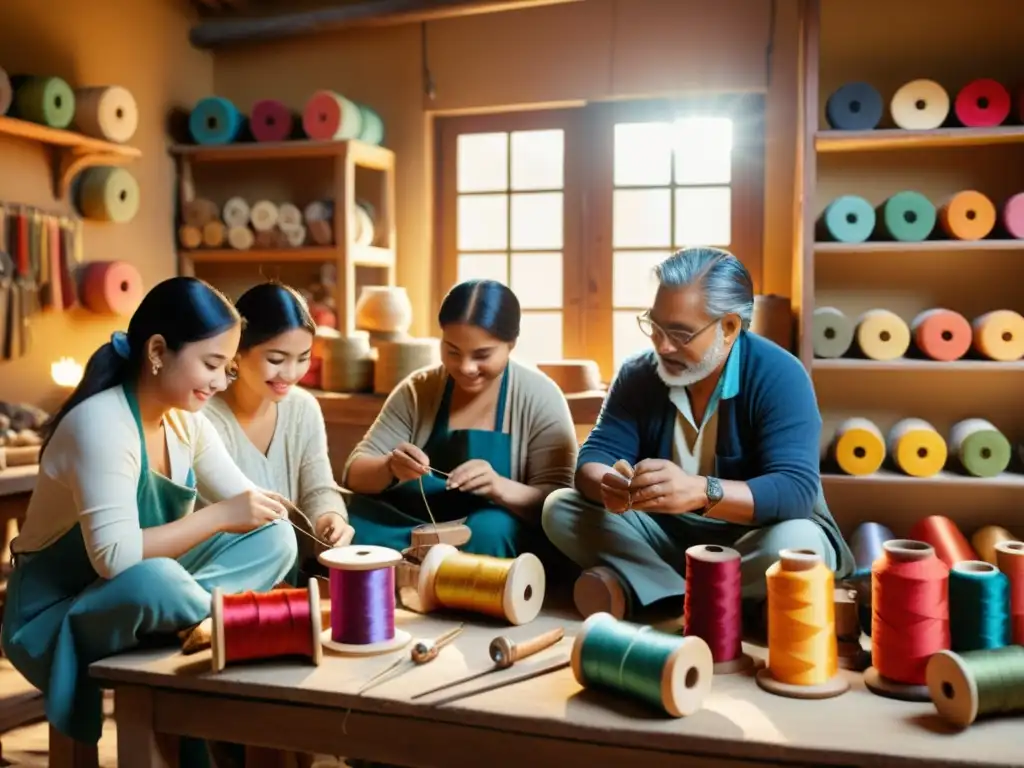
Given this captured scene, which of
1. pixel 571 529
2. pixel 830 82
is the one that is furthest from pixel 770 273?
pixel 571 529

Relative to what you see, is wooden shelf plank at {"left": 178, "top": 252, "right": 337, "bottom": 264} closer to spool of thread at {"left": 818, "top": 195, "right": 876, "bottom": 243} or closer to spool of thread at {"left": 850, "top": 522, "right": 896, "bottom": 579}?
spool of thread at {"left": 818, "top": 195, "right": 876, "bottom": 243}

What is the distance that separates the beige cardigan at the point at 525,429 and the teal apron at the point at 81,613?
94 cm

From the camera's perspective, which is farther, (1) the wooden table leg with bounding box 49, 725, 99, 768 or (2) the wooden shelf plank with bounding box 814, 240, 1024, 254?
(2) the wooden shelf plank with bounding box 814, 240, 1024, 254

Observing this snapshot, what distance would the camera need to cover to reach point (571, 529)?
271 centimetres

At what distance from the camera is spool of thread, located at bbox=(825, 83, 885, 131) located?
433 centimetres

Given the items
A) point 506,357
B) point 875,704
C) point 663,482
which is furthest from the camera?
point 506,357

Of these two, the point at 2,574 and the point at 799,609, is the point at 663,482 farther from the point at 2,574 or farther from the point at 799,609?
the point at 2,574

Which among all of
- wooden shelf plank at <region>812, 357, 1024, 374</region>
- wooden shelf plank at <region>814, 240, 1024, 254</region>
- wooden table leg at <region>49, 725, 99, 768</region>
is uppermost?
wooden shelf plank at <region>814, 240, 1024, 254</region>

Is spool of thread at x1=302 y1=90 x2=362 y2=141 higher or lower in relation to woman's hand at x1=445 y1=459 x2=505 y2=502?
higher

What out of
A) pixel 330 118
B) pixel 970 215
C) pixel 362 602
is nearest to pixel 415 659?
pixel 362 602

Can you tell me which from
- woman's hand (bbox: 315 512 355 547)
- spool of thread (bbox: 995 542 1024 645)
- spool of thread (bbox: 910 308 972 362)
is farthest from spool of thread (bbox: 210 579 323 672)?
spool of thread (bbox: 910 308 972 362)

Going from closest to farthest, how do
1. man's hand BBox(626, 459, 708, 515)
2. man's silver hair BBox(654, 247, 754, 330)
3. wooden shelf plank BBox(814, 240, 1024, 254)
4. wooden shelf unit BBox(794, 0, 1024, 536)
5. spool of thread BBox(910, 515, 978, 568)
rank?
man's hand BBox(626, 459, 708, 515), man's silver hair BBox(654, 247, 754, 330), spool of thread BBox(910, 515, 978, 568), wooden shelf plank BBox(814, 240, 1024, 254), wooden shelf unit BBox(794, 0, 1024, 536)

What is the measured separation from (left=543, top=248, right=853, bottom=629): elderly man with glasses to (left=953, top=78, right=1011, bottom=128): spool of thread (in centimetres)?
220

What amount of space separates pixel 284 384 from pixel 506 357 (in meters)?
0.66
